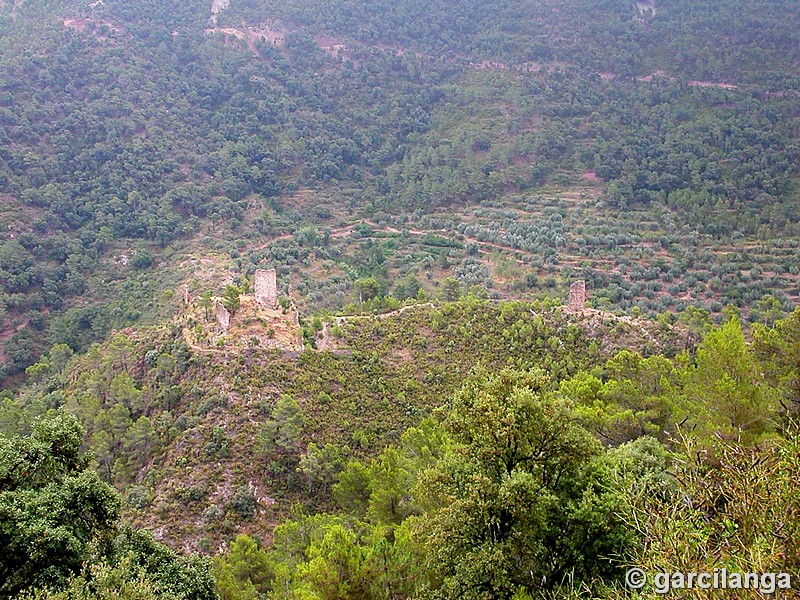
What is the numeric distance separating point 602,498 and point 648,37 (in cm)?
10966

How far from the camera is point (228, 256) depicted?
62438 mm

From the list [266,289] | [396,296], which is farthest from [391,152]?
[266,289]

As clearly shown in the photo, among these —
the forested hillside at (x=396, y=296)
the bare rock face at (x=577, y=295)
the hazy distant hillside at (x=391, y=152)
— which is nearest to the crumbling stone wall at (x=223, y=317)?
the forested hillside at (x=396, y=296)

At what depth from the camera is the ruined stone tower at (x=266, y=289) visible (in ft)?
122

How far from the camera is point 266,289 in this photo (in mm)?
37500

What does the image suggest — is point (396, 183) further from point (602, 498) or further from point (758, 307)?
point (602, 498)

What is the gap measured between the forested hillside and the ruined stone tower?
16.2 inches

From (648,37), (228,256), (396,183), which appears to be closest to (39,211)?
(228,256)

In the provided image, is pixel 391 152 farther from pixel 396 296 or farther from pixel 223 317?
pixel 223 317

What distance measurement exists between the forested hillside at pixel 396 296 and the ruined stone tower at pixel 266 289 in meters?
0.41

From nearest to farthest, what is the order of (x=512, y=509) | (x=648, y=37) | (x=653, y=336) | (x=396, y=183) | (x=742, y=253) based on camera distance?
(x=512, y=509) < (x=653, y=336) < (x=742, y=253) < (x=396, y=183) < (x=648, y=37)

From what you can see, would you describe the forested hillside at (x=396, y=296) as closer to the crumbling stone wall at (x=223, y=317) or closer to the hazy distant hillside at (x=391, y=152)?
the crumbling stone wall at (x=223, y=317)

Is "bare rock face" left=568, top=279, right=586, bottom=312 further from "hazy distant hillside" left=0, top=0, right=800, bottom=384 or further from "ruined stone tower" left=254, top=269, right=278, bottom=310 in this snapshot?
"ruined stone tower" left=254, top=269, right=278, bottom=310

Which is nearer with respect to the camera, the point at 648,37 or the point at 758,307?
the point at 758,307
